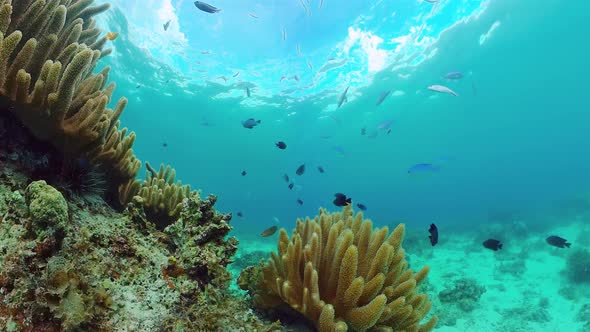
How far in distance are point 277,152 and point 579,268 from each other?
5001 cm

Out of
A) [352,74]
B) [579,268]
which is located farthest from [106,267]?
A: [352,74]

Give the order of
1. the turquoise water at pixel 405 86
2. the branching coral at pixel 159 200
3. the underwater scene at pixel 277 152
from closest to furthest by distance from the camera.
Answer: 1. the underwater scene at pixel 277 152
2. the branching coral at pixel 159 200
3. the turquoise water at pixel 405 86

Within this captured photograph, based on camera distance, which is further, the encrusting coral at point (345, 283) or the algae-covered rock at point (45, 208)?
the encrusting coral at point (345, 283)

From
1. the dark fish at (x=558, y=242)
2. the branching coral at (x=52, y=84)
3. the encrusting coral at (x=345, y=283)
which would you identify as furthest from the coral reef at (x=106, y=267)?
the dark fish at (x=558, y=242)

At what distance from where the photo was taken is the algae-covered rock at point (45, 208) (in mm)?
1754

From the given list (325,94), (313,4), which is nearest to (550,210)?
(325,94)

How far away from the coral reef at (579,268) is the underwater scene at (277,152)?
85 mm

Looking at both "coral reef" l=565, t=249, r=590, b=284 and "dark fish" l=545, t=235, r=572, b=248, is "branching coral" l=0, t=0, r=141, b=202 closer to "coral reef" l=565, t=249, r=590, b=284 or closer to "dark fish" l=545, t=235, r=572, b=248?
"dark fish" l=545, t=235, r=572, b=248

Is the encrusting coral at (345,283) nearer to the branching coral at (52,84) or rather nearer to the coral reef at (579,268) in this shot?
the branching coral at (52,84)

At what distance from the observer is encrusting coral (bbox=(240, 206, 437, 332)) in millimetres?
2213

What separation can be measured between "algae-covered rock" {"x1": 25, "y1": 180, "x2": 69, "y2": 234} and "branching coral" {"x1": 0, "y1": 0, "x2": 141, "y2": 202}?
0.88m

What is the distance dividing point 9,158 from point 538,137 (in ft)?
274

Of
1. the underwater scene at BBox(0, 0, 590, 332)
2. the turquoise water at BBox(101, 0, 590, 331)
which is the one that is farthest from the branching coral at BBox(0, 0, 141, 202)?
the turquoise water at BBox(101, 0, 590, 331)

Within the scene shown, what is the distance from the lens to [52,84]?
93.1 inches
